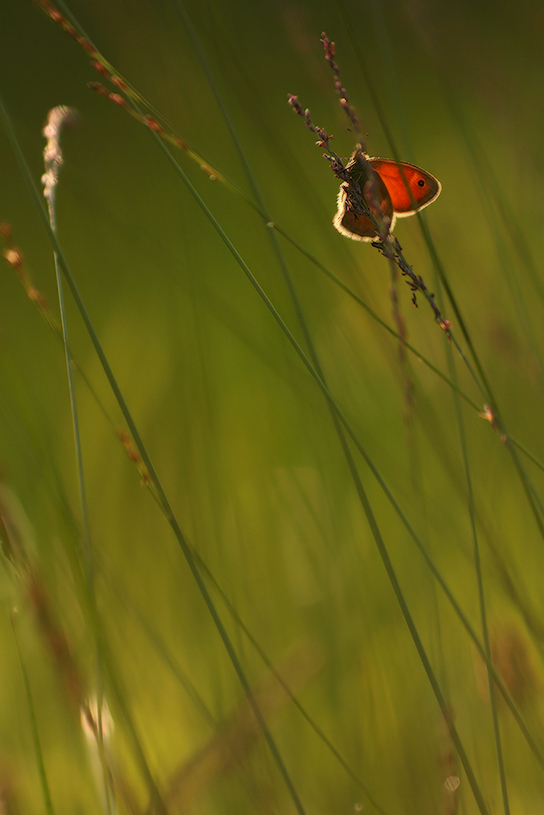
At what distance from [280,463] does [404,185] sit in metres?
0.61

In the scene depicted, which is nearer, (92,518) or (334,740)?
(334,740)

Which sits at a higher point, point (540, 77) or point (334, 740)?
point (540, 77)

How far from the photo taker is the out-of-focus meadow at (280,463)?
399mm

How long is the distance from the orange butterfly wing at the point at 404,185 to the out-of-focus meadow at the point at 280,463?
0.03 metres

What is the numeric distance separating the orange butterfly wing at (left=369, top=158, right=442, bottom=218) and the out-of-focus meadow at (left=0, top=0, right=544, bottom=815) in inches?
1.3

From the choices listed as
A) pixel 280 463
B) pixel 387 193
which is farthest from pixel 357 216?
pixel 280 463

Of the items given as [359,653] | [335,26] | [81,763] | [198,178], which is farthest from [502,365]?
[335,26]

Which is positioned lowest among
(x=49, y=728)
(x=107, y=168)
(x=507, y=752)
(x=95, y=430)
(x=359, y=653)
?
(x=507, y=752)

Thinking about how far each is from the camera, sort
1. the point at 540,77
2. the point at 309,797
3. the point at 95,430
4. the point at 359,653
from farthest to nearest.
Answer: the point at 540,77 < the point at 95,430 < the point at 359,653 < the point at 309,797

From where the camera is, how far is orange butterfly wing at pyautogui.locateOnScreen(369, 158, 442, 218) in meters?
0.44

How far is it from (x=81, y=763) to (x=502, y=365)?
2.14ft

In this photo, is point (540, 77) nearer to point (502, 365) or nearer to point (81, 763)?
point (502, 365)

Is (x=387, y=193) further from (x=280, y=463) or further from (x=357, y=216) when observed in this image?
(x=280, y=463)

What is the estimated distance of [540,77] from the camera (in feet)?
3.85
